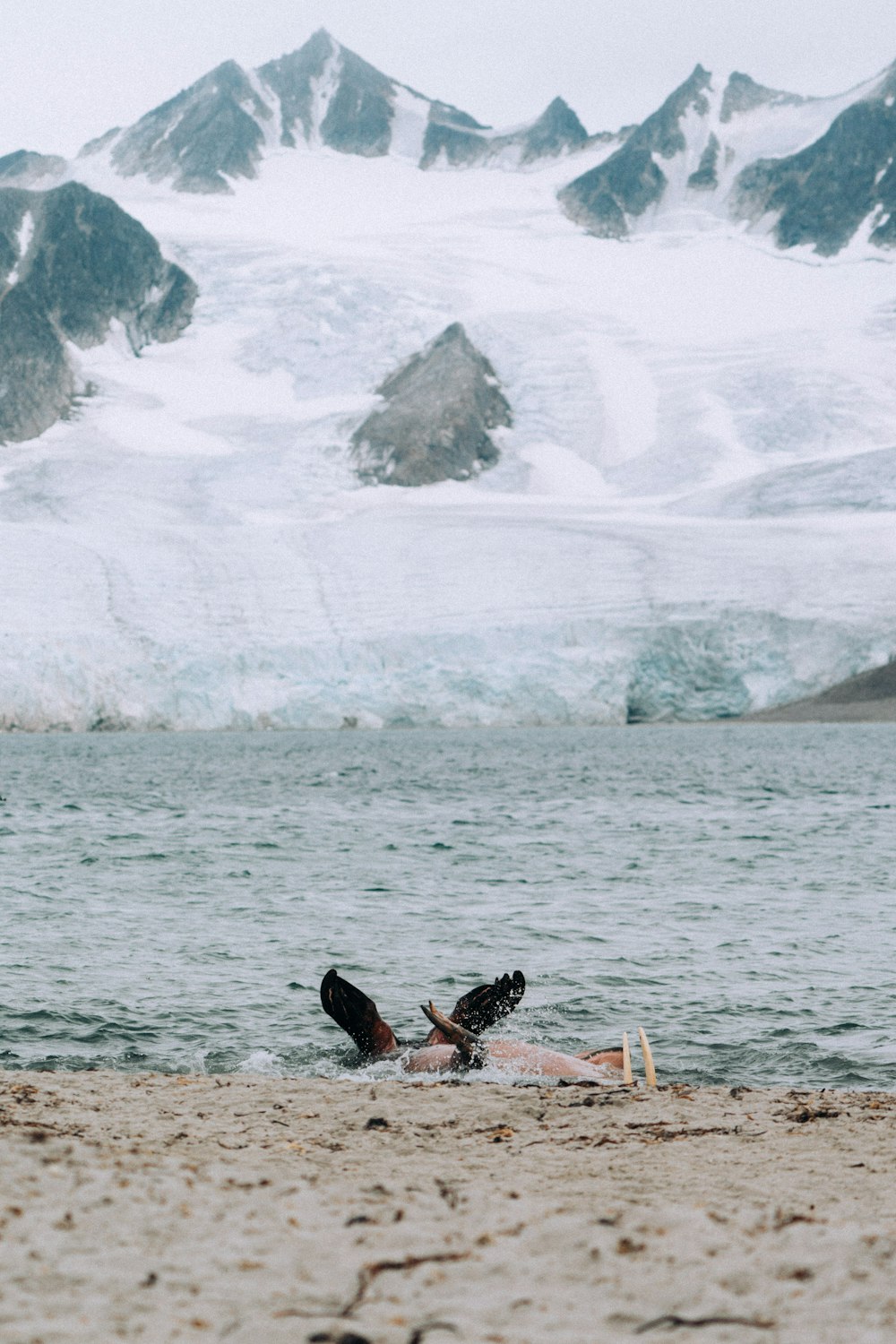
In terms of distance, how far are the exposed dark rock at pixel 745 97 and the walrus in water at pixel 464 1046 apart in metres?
168

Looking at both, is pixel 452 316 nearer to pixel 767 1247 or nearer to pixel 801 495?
pixel 801 495

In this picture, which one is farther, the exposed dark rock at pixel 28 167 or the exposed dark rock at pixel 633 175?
the exposed dark rock at pixel 28 167

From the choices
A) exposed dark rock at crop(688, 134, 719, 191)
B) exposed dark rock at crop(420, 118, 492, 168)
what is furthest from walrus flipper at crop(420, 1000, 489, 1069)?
exposed dark rock at crop(420, 118, 492, 168)

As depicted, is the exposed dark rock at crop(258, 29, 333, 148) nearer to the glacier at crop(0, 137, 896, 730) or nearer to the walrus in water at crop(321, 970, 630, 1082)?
the glacier at crop(0, 137, 896, 730)

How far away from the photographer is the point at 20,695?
52.0 metres

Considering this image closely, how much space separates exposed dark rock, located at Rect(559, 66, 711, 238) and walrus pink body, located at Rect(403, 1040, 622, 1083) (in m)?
129

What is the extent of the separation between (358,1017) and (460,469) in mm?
88611

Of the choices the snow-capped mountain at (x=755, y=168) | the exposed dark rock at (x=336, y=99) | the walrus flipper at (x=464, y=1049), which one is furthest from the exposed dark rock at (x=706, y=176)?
the walrus flipper at (x=464, y=1049)

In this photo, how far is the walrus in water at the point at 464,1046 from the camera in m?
8.72

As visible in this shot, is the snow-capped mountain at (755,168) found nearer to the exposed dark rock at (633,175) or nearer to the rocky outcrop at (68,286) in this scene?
the exposed dark rock at (633,175)

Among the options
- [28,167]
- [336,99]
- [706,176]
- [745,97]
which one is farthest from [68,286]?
[745,97]

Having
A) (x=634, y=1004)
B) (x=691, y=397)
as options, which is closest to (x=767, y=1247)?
(x=634, y=1004)

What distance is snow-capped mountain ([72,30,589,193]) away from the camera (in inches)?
6078

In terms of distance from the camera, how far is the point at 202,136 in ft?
493
